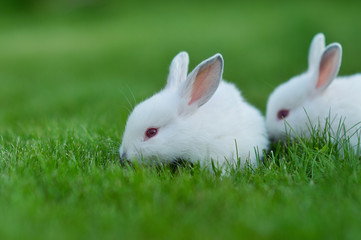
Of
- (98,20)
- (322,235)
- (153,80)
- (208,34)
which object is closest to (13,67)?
(153,80)

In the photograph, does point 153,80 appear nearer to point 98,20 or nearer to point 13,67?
point 13,67

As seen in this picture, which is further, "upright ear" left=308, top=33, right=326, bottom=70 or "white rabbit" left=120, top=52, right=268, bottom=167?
"upright ear" left=308, top=33, right=326, bottom=70

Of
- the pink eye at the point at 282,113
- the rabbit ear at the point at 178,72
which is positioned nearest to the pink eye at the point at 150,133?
the rabbit ear at the point at 178,72

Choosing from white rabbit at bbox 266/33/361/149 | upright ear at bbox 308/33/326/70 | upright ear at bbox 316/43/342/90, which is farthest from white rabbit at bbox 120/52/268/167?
upright ear at bbox 308/33/326/70

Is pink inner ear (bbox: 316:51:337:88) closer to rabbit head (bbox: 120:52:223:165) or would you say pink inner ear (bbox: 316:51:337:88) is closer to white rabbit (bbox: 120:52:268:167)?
white rabbit (bbox: 120:52:268:167)

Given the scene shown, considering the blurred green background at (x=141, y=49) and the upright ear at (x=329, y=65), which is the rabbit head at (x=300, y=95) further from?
the blurred green background at (x=141, y=49)

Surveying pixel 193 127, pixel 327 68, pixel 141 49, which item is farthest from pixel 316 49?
pixel 141 49

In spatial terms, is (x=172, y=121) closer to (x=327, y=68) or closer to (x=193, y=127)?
(x=193, y=127)
